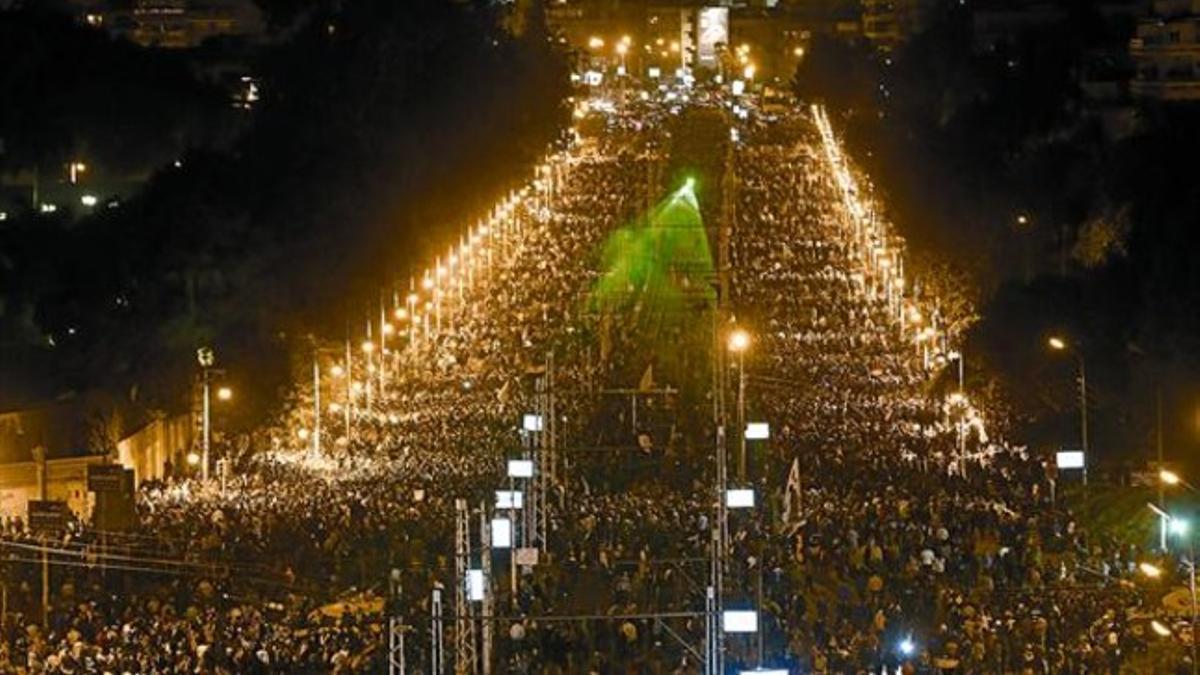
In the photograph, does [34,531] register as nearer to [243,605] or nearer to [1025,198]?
[243,605]

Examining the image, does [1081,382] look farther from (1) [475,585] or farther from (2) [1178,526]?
(1) [475,585]

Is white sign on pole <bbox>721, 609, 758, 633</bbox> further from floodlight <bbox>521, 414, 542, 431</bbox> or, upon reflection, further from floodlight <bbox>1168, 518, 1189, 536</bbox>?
floodlight <bbox>521, 414, 542, 431</bbox>

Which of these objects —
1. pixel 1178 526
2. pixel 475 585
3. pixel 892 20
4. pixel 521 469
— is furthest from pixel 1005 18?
pixel 475 585

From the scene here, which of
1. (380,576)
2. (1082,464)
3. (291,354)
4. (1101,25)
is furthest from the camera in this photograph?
(1101,25)

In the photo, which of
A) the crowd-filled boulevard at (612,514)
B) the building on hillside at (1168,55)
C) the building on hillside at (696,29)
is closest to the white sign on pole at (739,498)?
the crowd-filled boulevard at (612,514)

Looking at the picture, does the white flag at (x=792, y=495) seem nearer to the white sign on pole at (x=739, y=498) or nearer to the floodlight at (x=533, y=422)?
the white sign on pole at (x=739, y=498)

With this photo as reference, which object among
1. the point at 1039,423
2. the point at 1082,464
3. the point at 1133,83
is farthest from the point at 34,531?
the point at 1133,83
